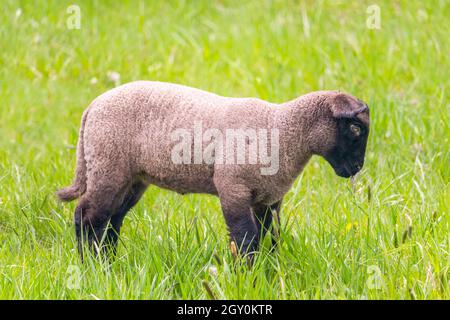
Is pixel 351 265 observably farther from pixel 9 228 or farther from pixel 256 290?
pixel 9 228

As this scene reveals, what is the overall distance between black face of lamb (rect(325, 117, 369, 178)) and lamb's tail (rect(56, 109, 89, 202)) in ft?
4.68

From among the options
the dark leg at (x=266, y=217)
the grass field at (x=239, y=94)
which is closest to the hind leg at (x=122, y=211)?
the grass field at (x=239, y=94)

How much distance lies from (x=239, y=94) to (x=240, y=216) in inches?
132

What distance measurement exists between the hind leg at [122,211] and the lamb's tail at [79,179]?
25cm

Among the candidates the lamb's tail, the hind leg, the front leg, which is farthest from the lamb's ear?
the lamb's tail

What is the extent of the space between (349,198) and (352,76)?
2.24 meters

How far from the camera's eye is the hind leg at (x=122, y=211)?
5.03 metres

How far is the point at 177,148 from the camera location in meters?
4.64

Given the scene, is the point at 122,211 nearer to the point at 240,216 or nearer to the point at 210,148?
the point at 210,148

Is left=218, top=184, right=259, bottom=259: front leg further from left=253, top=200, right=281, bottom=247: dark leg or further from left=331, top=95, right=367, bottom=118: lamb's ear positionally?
left=331, top=95, right=367, bottom=118: lamb's ear

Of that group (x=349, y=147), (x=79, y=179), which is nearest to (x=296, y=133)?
(x=349, y=147)

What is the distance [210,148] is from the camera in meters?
4.57

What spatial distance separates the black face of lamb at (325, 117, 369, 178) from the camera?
14.5 feet
